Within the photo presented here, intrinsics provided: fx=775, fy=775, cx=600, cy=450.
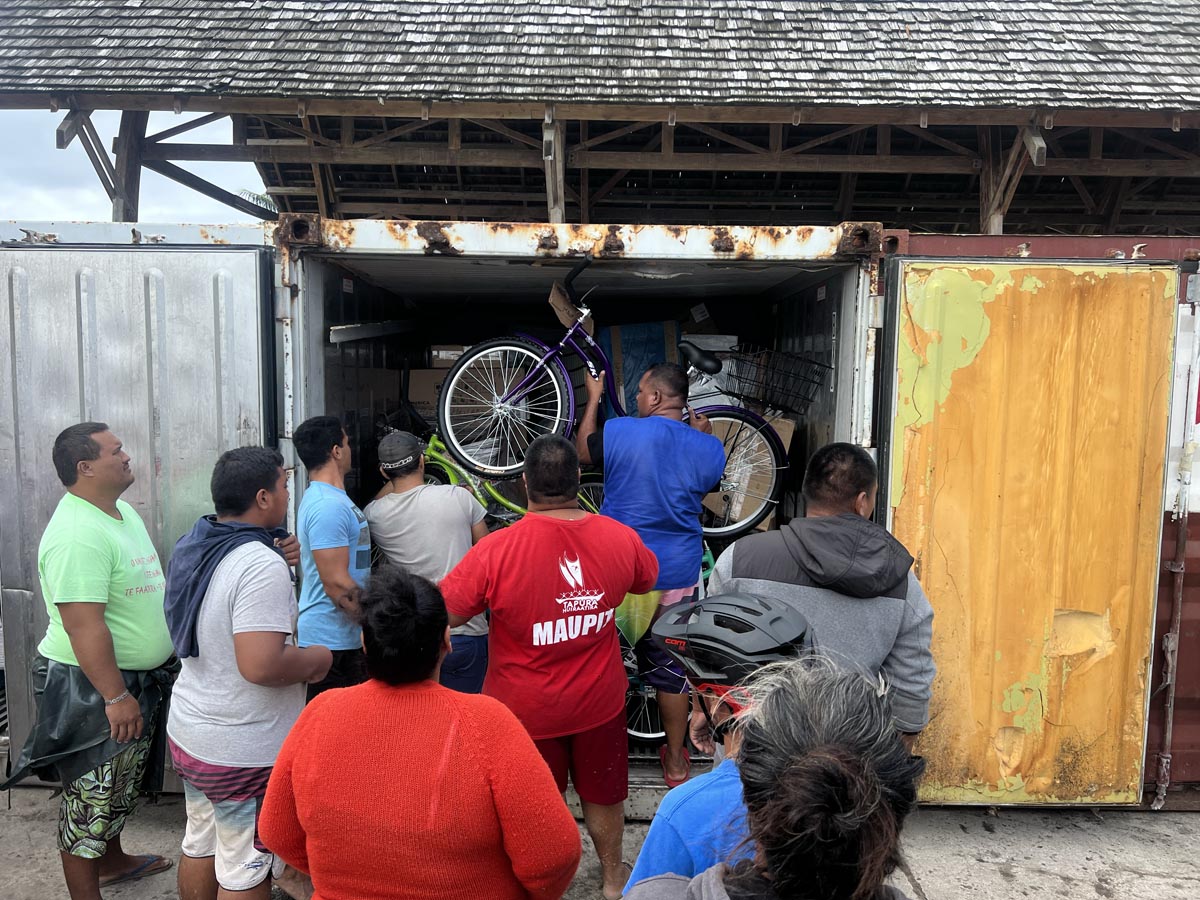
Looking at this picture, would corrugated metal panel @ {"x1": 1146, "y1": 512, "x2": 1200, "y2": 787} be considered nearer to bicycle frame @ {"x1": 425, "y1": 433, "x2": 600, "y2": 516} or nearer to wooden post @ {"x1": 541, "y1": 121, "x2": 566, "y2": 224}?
bicycle frame @ {"x1": 425, "y1": 433, "x2": 600, "y2": 516}

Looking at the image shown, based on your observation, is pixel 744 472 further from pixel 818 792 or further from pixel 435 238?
pixel 818 792

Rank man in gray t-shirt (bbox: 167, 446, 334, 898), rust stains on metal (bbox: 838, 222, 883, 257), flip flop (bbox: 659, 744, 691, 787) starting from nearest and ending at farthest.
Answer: man in gray t-shirt (bbox: 167, 446, 334, 898)
rust stains on metal (bbox: 838, 222, 883, 257)
flip flop (bbox: 659, 744, 691, 787)

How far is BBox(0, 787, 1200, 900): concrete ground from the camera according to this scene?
3490 millimetres

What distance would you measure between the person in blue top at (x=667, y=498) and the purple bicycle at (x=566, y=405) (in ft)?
2.93

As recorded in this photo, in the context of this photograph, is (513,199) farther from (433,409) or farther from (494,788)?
(494,788)

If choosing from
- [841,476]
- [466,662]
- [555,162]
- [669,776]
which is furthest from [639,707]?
[555,162]

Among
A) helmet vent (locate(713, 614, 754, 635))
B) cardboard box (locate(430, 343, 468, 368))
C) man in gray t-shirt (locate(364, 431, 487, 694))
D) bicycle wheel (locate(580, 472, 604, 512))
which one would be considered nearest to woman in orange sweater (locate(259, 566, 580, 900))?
helmet vent (locate(713, 614, 754, 635))

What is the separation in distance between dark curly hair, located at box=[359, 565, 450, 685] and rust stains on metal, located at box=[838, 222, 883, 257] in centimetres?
280

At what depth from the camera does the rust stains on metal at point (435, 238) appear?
3697 mm

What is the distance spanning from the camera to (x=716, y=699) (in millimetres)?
1730

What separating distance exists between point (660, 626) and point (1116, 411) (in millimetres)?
3047

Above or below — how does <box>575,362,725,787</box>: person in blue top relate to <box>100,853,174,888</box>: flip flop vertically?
above

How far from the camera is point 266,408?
147 inches

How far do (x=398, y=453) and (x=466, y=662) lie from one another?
103cm
